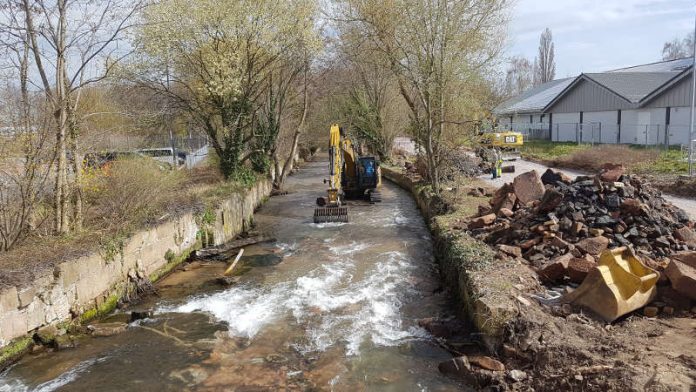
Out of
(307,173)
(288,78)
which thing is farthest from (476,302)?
(307,173)

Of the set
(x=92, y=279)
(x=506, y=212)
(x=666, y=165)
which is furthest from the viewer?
(x=666, y=165)

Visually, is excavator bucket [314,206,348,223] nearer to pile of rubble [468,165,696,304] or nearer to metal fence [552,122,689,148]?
pile of rubble [468,165,696,304]

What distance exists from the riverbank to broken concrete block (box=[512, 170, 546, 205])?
4.21 meters

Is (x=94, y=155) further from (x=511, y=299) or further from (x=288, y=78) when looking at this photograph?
(x=288, y=78)

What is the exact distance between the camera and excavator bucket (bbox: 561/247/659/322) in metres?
6.58

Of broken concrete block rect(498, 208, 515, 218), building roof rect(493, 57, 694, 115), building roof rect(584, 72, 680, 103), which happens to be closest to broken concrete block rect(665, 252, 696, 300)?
broken concrete block rect(498, 208, 515, 218)

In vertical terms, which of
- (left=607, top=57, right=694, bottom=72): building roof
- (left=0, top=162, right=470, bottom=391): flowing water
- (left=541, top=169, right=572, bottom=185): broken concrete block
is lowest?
(left=0, top=162, right=470, bottom=391): flowing water

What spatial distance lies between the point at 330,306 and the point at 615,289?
4665 mm

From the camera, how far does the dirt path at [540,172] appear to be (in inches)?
526

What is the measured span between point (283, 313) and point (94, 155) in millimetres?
6067

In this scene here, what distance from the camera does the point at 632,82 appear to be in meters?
31.5

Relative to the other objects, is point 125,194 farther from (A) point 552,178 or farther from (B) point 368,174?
(B) point 368,174

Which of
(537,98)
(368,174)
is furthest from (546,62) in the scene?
(368,174)

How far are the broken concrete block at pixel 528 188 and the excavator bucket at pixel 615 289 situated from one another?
5.47 meters
